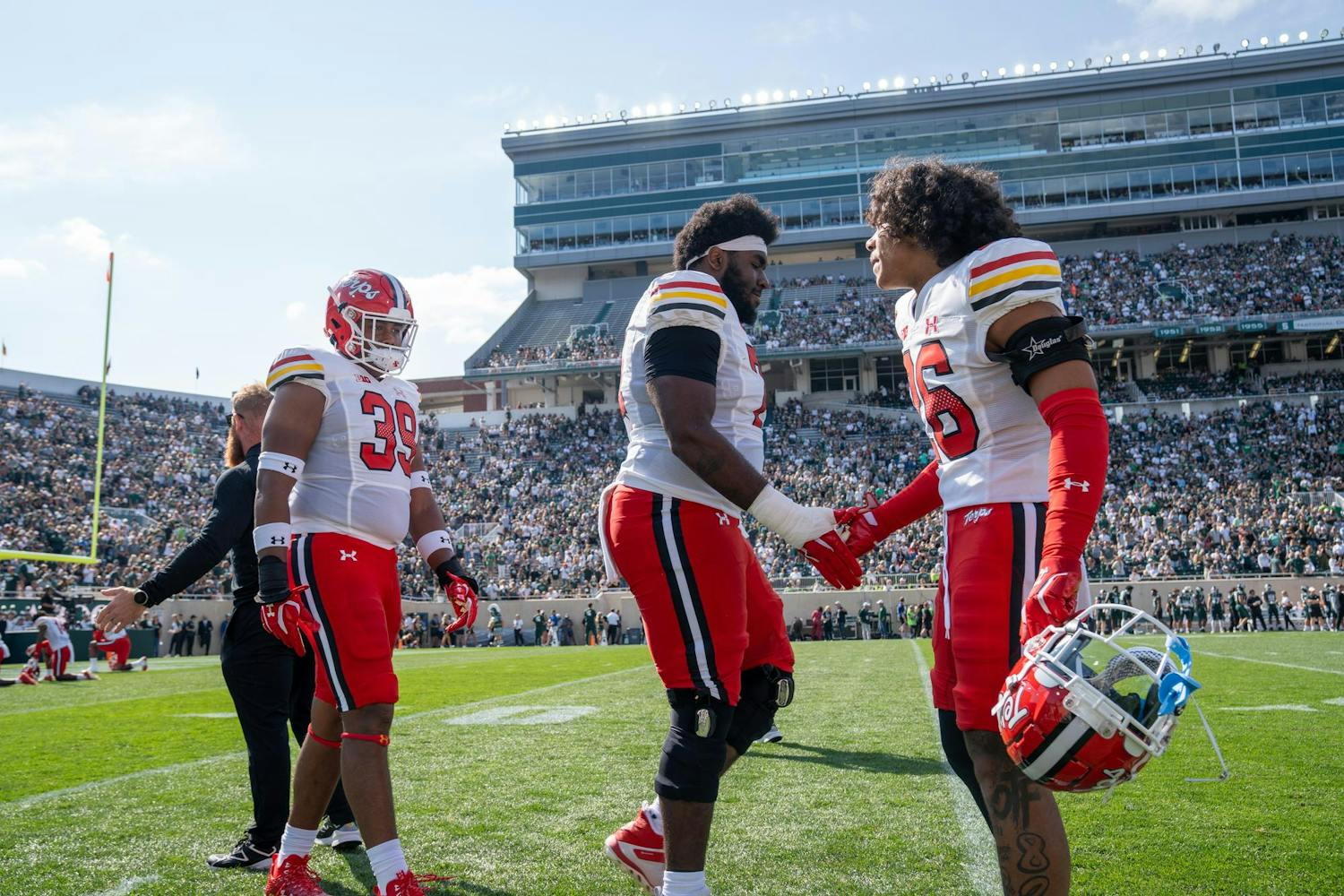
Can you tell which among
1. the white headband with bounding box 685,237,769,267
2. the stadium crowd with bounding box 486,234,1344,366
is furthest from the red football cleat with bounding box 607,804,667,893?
the stadium crowd with bounding box 486,234,1344,366

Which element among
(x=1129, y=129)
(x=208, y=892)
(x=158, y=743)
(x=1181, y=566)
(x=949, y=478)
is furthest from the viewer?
(x=1129, y=129)

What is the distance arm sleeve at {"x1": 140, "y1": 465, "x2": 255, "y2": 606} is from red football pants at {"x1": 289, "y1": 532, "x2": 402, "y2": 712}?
0.86 meters

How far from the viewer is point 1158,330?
41219 millimetres

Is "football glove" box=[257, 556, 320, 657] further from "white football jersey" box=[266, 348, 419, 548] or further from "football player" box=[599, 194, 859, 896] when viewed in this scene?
"football player" box=[599, 194, 859, 896]

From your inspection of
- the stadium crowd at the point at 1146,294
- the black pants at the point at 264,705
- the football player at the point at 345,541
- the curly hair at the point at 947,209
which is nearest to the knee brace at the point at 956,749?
the curly hair at the point at 947,209

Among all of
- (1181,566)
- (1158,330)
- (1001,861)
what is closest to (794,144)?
(1158,330)

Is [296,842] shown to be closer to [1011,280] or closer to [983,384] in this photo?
[983,384]

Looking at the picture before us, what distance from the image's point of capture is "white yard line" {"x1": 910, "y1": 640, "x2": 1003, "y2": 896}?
3494 mm

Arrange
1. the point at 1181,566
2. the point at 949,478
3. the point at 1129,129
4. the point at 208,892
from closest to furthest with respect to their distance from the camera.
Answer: the point at 949,478 < the point at 208,892 < the point at 1181,566 < the point at 1129,129

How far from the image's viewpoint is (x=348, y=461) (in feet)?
12.5

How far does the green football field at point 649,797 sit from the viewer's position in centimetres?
367

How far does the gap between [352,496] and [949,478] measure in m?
2.15

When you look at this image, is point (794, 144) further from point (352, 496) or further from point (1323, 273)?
point (352, 496)

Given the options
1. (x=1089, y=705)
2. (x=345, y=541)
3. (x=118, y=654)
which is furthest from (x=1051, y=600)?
(x=118, y=654)
